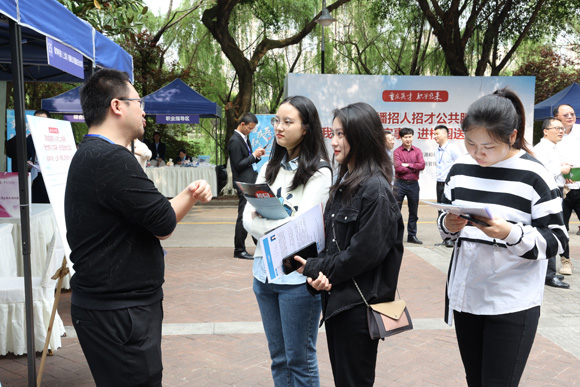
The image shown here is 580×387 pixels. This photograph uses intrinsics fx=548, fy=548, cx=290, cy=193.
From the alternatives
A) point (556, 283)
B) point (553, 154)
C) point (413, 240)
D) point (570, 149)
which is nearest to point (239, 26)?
point (413, 240)

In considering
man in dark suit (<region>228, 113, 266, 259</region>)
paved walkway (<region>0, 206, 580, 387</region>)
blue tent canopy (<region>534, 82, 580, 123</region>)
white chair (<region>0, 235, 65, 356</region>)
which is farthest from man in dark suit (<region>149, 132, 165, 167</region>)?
white chair (<region>0, 235, 65, 356</region>)

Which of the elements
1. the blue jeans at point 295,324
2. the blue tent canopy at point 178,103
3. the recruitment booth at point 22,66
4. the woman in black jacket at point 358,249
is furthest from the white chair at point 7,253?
the blue tent canopy at point 178,103

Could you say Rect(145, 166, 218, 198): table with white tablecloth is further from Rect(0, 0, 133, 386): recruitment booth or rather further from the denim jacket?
the denim jacket

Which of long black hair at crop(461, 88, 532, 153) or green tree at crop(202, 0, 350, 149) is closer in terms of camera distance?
long black hair at crop(461, 88, 532, 153)

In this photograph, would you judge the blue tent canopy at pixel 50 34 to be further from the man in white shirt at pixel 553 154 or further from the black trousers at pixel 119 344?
the man in white shirt at pixel 553 154

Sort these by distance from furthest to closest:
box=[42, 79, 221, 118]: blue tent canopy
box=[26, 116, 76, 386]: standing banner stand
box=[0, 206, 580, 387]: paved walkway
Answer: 1. box=[42, 79, 221, 118]: blue tent canopy
2. box=[0, 206, 580, 387]: paved walkway
3. box=[26, 116, 76, 386]: standing banner stand

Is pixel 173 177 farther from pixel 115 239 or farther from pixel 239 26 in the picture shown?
pixel 115 239

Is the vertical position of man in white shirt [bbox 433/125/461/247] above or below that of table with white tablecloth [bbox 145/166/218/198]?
above

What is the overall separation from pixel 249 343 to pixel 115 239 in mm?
2614

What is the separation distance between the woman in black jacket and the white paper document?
0.07m

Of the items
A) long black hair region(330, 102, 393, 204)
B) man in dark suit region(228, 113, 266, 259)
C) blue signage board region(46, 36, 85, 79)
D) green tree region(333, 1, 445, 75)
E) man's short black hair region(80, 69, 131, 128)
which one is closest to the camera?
man's short black hair region(80, 69, 131, 128)

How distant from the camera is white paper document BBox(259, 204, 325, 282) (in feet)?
7.85

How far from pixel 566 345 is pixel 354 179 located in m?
3.15

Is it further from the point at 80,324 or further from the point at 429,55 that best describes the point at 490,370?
the point at 429,55
